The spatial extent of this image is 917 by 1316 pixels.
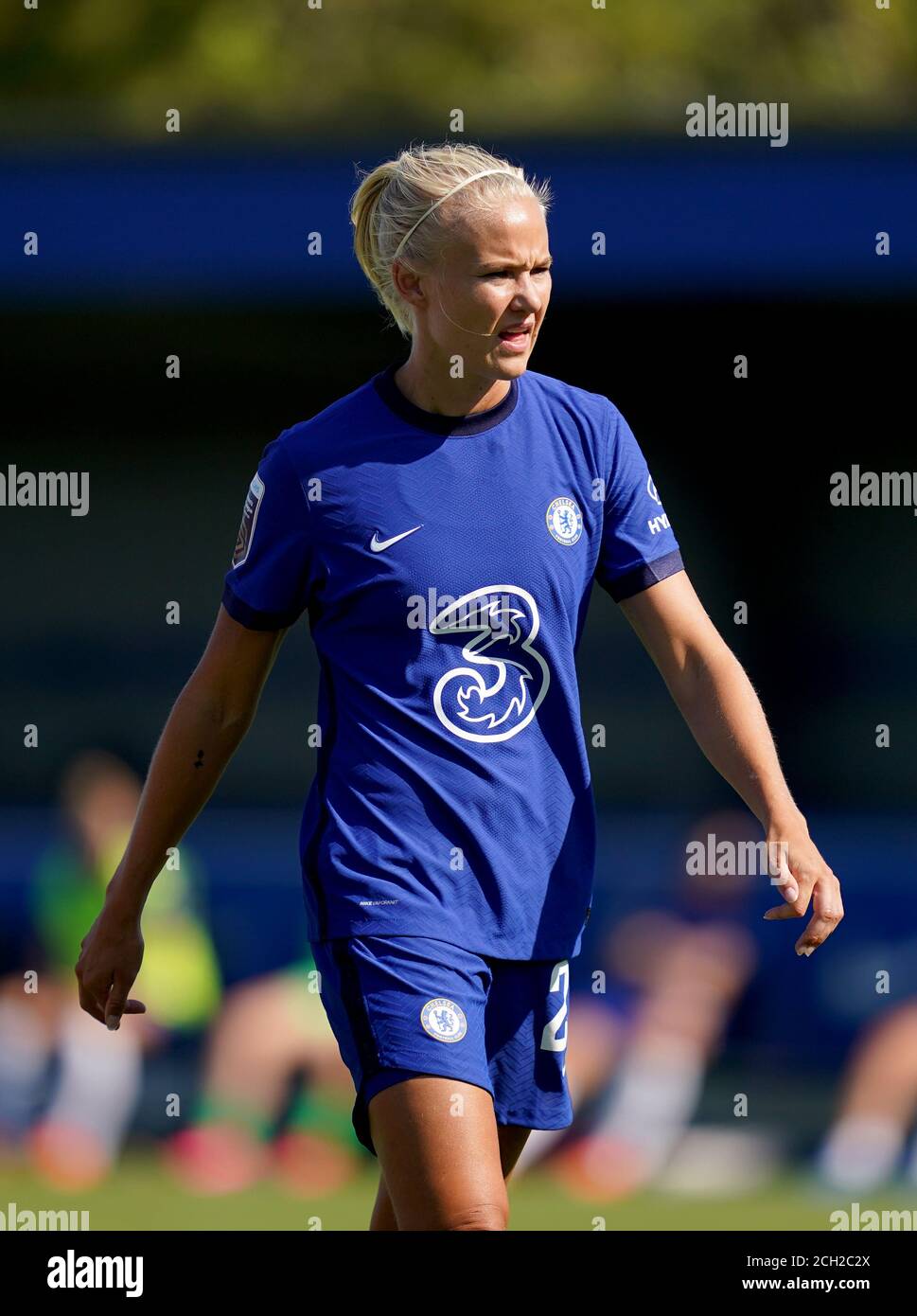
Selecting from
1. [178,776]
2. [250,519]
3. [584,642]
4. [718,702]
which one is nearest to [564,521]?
[718,702]

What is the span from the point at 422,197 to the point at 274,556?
0.58 meters

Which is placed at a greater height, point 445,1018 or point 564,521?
point 564,521

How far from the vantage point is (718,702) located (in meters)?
3.29

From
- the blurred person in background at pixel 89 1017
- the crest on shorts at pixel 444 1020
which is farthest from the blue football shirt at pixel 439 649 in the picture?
the blurred person in background at pixel 89 1017

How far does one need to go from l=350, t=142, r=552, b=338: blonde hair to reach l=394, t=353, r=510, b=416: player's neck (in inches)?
4.0

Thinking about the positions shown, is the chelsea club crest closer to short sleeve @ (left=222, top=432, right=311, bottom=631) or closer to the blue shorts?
short sleeve @ (left=222, top=432, right=311, bottom=631)

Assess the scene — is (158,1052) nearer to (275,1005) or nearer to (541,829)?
(275,1005)

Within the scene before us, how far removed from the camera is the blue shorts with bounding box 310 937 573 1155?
9.98 feet

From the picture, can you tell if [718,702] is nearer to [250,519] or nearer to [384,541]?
[384,541]

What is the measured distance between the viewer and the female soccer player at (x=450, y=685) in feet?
10.2

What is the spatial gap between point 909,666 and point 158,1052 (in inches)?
102

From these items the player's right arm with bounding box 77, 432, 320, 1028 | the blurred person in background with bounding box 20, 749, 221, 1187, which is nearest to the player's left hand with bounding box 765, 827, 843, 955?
the player's right arm with bounding box 77, 432, 320, 1028

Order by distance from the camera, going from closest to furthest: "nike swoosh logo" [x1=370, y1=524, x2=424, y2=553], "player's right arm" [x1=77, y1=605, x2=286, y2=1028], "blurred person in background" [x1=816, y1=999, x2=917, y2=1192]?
"nike swoosh logo" [x1=370, y1=524, x2=424, y2=553] < "player's right arm" [x1=77, y1=605, x2=286, y2=1028] < "blurred person in background" [x1=816, y1=999, x2=917, y2=1192]
